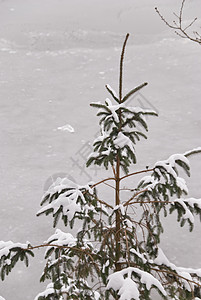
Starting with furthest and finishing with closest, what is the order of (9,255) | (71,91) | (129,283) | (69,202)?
1. (71,91)
2. (9,255)
3. (69,202)
4. (129,283)

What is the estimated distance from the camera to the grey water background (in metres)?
4.62

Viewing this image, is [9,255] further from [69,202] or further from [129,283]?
[129,283]

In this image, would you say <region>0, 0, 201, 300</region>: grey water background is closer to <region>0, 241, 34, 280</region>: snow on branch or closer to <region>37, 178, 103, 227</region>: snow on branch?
<region>0, 241, 34, 280</region>: snow on branch

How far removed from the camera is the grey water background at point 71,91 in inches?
182

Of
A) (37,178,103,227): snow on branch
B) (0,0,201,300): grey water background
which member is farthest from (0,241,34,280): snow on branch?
(0,0,201,300): grey water background

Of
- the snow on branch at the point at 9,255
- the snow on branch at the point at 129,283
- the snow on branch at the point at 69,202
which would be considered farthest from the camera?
the snow on branch at the point at 9,255

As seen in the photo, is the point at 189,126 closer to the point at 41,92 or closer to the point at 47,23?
the point at 41,92

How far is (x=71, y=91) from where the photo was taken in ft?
26.3

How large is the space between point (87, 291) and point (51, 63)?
7595mm

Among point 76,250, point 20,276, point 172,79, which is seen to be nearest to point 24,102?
point 172,79

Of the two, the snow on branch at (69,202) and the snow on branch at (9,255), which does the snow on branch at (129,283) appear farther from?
the snow on branch at (9,255)

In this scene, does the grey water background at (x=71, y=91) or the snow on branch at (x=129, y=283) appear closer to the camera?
the snow on branch at (x=129, y=283)

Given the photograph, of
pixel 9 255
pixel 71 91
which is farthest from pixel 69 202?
pixel 71 91

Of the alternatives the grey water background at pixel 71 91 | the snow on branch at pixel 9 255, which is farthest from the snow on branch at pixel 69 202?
the grey water background at pixel 71 91
